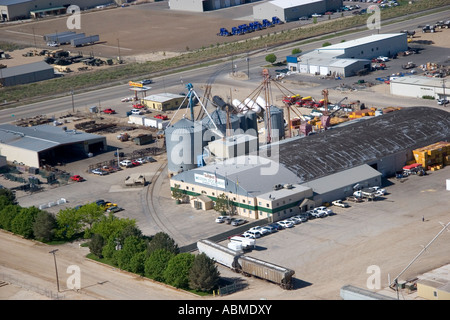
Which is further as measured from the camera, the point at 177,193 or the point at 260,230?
the point at 177,193

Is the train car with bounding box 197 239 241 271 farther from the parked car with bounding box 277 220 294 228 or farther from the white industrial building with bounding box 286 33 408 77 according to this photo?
the white industrial building with bounding box 286 33 408 77

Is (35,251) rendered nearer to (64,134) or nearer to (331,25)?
(64,134)

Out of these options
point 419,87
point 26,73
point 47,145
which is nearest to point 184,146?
point 47,145

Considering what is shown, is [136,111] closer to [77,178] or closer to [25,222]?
[77,178]

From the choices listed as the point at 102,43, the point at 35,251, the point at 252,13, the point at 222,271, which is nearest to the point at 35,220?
the point at 35,251

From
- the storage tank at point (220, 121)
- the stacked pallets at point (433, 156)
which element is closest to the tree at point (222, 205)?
the storage tank at point (220, 121)

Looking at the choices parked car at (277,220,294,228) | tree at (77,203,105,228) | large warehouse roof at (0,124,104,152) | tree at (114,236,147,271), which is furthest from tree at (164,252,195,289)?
large warehouse roof at (0,124,104,152)
